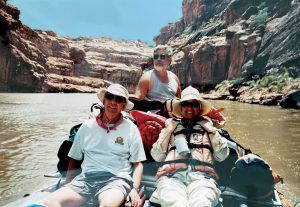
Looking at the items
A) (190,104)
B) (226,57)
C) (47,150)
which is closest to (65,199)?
(190,104)

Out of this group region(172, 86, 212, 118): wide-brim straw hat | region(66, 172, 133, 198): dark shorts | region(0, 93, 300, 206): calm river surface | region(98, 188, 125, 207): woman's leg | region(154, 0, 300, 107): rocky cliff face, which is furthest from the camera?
region(154, 0, 300, 107): rocky cliff face

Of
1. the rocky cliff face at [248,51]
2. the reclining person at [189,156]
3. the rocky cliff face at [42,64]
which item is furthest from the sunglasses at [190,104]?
the rocky cliff face at [42,64]

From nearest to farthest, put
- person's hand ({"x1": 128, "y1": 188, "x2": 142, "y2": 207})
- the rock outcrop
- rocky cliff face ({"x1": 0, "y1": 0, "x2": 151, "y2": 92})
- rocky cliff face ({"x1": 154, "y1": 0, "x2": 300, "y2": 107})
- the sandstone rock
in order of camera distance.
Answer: person's hand ({"x1": 128, "y1": 188, "x2": 142, "y2": 207}) < the sandstone rock < the rock outcrop < rocky cliff face ({"x1": 154, "y1": 0, "x2": 300, "y2": 107}) < rocky cliff face ({"x1": 0, "y1": 0, "x2": 151, "y2": 92})

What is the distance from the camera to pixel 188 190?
3.29 meters

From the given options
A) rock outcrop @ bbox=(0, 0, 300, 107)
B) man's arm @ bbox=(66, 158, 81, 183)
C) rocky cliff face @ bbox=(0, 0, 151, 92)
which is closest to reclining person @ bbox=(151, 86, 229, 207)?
man's arm @ bbox=(66, 158, 81, 183)

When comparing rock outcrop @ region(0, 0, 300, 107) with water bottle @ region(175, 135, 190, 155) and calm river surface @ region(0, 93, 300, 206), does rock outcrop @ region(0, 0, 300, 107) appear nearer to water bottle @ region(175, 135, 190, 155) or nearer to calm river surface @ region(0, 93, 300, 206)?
calm river surface @ region(0, 93, 300, 206)

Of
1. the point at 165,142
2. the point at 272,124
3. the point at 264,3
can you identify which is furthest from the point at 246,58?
the point at 165,142

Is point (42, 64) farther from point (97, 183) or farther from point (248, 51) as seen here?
point (97, 183)

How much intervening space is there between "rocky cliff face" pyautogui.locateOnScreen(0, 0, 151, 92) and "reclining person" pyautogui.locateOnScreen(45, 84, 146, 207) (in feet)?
177

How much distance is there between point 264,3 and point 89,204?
56.2m

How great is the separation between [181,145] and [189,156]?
16 centimetres

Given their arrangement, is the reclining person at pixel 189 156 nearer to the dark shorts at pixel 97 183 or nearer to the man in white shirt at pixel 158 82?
the dark shorts at pixel 97 183

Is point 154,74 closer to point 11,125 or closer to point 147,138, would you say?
point 147,138

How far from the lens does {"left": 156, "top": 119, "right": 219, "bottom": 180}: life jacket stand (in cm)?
358
